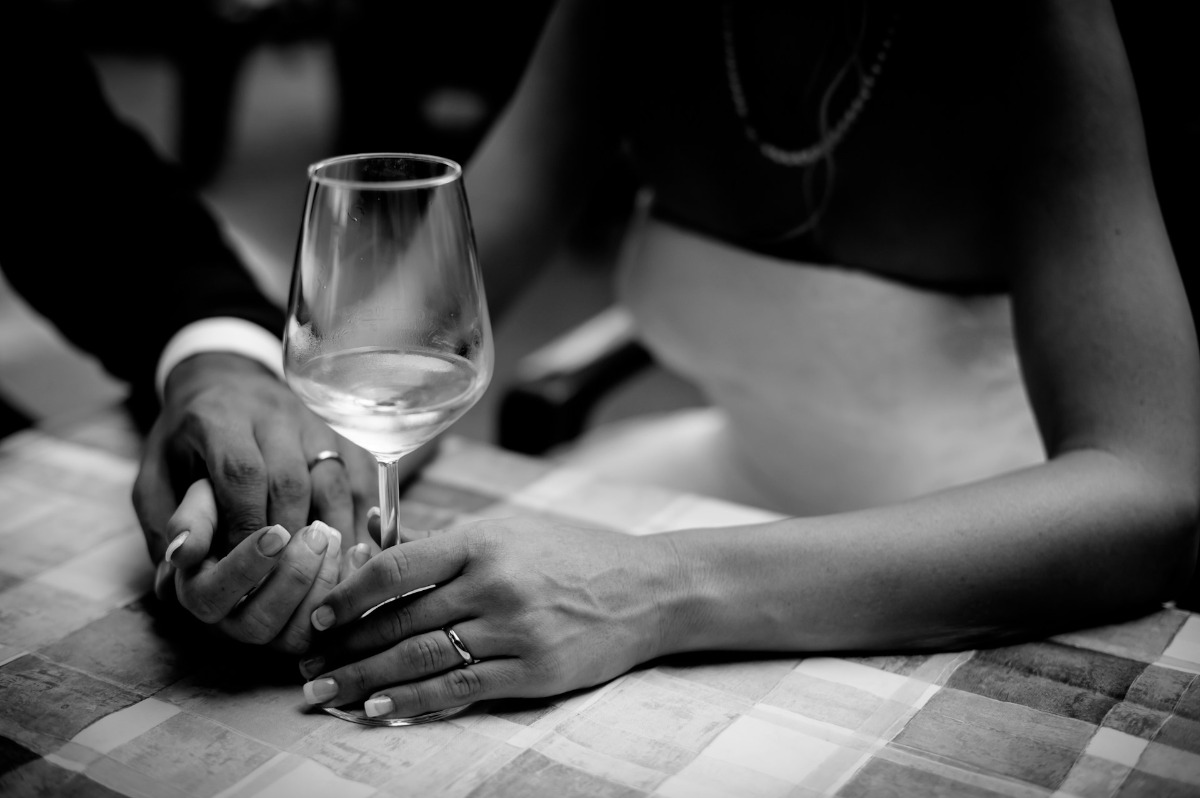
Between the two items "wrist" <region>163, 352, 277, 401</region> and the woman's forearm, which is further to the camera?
"wrist" <region>163, 352, 277, 401</region>

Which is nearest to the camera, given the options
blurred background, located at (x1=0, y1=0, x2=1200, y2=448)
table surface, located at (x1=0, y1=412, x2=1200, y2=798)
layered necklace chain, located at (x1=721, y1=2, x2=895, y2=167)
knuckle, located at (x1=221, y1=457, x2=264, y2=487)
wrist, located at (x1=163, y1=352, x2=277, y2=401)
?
table surface, located at (x1=0, y1=412, x2=1200, y2=798)

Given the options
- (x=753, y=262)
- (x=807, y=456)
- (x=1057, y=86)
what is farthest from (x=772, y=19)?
(x=807, y=456)

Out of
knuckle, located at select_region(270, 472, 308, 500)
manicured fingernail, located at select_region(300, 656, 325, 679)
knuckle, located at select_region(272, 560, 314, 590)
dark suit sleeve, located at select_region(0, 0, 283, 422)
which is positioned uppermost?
dark suit sleeve, located at select_region(0, 0, 283, 422)

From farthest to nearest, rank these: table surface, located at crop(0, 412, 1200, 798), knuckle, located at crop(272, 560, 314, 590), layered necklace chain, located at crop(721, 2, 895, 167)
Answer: layered necklace chain, located at crop(721, 2, 895, 167) < knuckle, located at crop(272, 560, 314, 590) < table surface, located at crop(0, 412, 1200, 798)

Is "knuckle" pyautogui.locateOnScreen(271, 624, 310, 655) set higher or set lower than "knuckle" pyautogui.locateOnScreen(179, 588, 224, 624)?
lower

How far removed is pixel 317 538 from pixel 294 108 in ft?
14.1

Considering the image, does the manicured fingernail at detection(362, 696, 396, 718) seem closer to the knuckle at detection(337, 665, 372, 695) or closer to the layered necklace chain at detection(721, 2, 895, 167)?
the knuckle at detection(337, 665, 372, 695)

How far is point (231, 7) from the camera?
3885mm

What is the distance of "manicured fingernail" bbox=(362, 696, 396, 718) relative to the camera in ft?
2.53

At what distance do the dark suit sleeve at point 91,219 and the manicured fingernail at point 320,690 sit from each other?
0.62 m

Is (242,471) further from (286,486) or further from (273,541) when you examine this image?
(273,541)

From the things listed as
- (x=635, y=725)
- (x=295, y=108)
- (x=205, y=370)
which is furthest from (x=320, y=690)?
(x=295, y=108)

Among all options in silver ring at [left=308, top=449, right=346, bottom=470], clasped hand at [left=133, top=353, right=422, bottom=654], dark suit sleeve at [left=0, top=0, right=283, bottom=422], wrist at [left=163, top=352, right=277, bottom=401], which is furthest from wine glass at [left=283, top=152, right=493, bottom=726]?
dark suit sleeve at [left=0, top=0, right=283, bottom=422]

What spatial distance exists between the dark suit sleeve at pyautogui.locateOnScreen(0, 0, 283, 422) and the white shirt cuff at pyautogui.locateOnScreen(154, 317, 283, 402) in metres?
0.07
